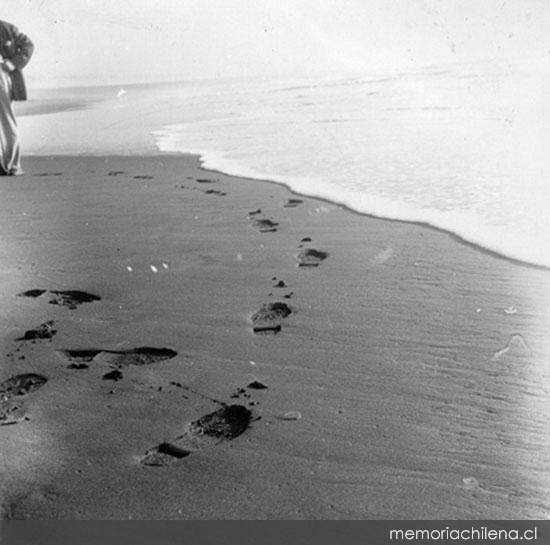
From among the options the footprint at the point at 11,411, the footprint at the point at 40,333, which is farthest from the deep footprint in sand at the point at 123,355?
the footprint at the point at 11,411

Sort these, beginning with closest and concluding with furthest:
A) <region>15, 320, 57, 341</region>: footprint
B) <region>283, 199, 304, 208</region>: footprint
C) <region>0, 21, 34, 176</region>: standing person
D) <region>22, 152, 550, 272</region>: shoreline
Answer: <region>15, 320, 57, 341</region>: footprint, <region>22, 152, 550, 272</region>: shoreline, <region>283, 199, 304, 208</region>: footprint, <region>0, 21, 34, 176</region>: standing person

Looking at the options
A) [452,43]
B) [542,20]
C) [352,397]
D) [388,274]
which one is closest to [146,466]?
[352,397]

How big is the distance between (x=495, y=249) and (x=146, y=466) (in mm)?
2555

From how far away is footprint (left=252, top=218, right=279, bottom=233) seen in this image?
176 inches

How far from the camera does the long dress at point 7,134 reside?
693 centimetres

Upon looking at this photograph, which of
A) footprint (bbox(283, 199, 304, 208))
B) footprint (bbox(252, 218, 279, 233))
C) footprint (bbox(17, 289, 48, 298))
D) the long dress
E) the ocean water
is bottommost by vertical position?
the ocean water

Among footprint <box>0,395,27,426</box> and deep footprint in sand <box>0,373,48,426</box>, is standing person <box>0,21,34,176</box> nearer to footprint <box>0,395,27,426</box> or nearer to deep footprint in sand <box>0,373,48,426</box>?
deep footprint in sand <box>0,373,48,426</box>

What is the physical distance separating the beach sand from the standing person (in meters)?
2.98

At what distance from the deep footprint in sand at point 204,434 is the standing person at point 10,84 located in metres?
5.61

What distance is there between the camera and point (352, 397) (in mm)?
2316

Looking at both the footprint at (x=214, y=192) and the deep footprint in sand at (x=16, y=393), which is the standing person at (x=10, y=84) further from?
the deep footprint in sand at (x=16, y=393)

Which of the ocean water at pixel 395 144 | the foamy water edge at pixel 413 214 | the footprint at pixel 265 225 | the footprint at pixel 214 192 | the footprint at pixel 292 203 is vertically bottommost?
the ocean water at pixel 395 144

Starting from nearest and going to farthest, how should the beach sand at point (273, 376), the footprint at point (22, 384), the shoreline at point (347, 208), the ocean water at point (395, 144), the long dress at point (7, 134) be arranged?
1. the beach sand at point (273, 376)
2. the footprint at point (22, 384)
3. the shoreline at point (347, 208)
4. the ocean water at point (395, 144)
5. the long dress at point (7, 134)

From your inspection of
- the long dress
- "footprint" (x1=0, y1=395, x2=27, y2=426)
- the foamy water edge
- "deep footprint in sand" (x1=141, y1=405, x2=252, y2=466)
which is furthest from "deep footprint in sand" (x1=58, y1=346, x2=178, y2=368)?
the long dress
